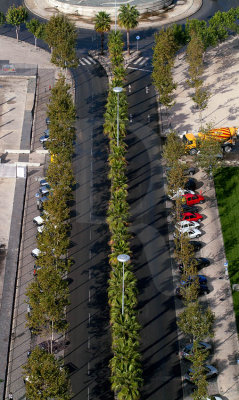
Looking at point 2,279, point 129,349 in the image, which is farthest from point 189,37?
point 129,349

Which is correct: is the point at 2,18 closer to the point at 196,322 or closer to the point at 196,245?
the point at 196,245

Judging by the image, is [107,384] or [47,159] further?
[47,159]

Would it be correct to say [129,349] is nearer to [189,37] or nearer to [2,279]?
[2,279]

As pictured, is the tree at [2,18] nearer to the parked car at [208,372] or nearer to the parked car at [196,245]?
the parked car at [196,245]

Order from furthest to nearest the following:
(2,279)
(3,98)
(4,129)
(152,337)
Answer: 1. (3,98)
2. (4,129)
3. (2,279)
4. (152,337)

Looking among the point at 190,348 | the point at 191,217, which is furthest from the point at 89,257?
the point at 190,348
